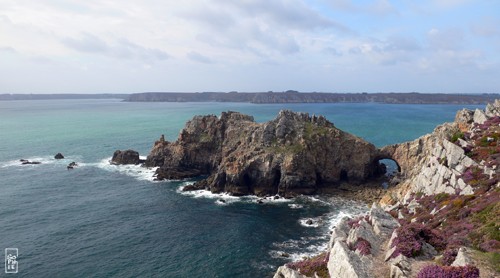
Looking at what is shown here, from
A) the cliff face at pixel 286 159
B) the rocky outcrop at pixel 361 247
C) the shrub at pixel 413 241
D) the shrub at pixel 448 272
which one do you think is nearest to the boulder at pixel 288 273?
the rocky outcrop at pixel 361 247

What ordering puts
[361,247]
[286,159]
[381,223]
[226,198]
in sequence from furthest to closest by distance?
[286,159], [226,198], [381,223], [361,247]

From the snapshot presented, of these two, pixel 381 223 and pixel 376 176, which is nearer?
pixel 381 223

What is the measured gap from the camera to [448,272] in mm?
21375

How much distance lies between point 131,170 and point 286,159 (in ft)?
160

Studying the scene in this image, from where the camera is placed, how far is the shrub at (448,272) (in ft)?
68.5

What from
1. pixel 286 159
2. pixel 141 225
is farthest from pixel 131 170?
pixel 286 159

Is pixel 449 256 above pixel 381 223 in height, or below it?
above

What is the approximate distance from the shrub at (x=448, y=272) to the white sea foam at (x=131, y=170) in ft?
261

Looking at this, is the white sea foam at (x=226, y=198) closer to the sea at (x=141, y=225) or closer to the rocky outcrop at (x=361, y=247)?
the sea at (x=141, y=225)

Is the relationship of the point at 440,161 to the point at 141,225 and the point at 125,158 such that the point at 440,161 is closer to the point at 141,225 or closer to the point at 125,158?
the point at 141,225

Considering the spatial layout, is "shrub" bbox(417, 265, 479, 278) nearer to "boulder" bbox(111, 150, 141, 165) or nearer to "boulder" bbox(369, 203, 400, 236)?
"boulder" bbox(369, 203, 400, 236)

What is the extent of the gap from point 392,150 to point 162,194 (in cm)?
5857

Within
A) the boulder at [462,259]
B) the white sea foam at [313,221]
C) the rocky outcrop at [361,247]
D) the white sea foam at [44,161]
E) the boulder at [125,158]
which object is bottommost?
the white sea foam at [313,221]

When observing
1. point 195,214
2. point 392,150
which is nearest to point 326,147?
point 392,150
